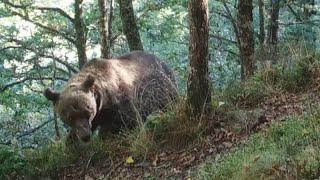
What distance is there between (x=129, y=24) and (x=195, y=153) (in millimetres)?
5581

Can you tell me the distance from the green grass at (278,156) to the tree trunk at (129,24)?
19.5 ft

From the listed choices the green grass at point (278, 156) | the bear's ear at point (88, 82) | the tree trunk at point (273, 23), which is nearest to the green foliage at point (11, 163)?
the bear's ear at point (88, 82)

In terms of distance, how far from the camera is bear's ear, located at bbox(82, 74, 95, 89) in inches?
280

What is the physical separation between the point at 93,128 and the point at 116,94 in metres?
0.59

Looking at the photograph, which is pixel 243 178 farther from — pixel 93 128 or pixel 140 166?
pixel 93 128

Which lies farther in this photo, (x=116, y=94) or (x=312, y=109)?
(x=116, y=94)

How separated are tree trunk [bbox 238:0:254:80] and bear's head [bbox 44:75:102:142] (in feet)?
9.72

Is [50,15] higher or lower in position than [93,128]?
higher

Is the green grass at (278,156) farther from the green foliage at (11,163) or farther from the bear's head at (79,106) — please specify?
the green foliage at (11,163)

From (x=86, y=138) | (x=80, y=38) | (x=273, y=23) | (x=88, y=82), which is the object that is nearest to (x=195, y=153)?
(x=86, y=138)

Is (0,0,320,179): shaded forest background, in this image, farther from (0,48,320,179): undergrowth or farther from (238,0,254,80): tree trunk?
(0,48,320,179): undergrowth

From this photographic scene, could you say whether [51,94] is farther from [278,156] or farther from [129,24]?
[129,24]

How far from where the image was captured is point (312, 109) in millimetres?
5824

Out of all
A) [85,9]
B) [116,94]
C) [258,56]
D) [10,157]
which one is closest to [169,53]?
[85,9]
